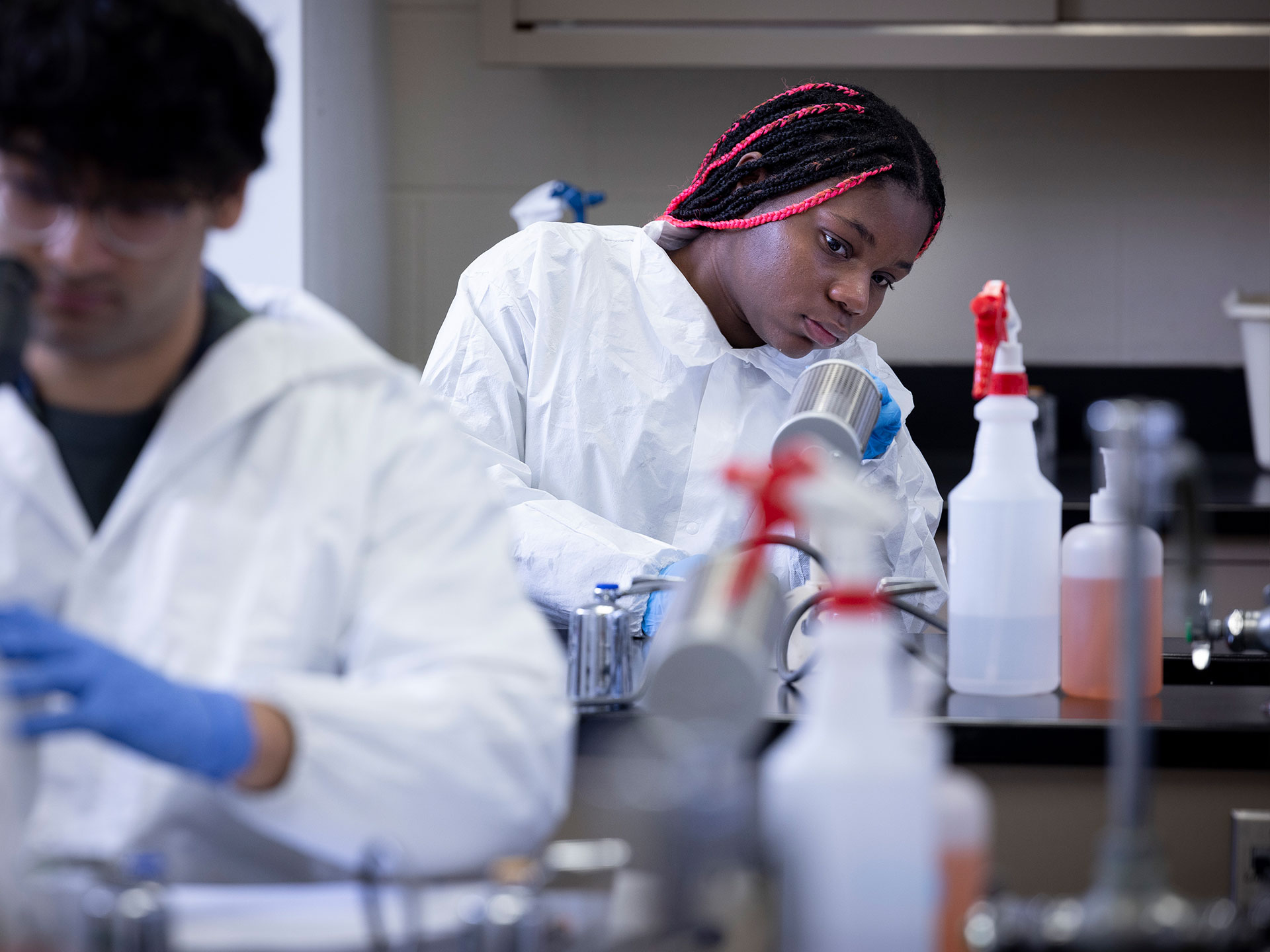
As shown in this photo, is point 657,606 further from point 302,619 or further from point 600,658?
point 302,619

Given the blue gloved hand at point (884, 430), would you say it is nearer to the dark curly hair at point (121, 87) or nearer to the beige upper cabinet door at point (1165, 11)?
the dark curly hair at point (121, 87)

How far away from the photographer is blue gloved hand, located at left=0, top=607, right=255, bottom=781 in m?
0.73

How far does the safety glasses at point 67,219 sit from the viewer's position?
2.82 feet

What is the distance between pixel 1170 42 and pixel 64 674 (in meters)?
2.38

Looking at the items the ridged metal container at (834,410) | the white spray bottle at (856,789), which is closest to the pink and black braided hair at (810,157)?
the ridged metal container at (834,410)

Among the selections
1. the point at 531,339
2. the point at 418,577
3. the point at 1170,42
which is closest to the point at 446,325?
the point at 531,339

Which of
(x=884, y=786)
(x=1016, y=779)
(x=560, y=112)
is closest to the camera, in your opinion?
(x=884, y=786)

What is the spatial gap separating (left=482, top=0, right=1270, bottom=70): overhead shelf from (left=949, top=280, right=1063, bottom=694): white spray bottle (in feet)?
5.06

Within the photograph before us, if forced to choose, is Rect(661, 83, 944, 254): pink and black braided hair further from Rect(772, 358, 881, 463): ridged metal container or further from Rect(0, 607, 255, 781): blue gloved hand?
Rect(0, 607, 255, 781): blue gloved hand

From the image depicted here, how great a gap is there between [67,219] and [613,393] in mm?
1005

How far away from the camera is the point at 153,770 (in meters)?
0.86

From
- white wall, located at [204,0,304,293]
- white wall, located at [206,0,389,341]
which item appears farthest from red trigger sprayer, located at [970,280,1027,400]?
white wall, located at [204,0,304,293]

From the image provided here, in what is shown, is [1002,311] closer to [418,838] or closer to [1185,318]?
[418,838]

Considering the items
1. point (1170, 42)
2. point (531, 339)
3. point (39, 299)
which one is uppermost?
point (1170, 42)
